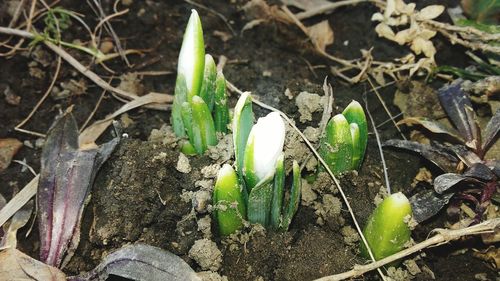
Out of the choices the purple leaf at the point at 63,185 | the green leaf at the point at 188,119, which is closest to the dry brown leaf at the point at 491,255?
the green leaf at the point at 188,119

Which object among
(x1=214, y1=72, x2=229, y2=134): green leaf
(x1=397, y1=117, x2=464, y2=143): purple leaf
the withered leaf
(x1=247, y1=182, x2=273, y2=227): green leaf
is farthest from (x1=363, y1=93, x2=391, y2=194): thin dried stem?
the withered leaf

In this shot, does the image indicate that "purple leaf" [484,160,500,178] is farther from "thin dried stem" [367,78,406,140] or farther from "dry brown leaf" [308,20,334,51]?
"dry brown leaf" [308,20,334,51]

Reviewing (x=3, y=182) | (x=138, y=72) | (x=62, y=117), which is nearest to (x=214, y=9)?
(x=138, y=72)

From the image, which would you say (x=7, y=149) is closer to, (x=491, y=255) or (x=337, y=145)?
(x=337, y=145)

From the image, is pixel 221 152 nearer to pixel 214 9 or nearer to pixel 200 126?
pixel 200 126

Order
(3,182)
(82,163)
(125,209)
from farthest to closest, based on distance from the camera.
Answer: (3,182), (82,163), (125,209)

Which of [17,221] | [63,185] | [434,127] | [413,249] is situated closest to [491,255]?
[413,249]

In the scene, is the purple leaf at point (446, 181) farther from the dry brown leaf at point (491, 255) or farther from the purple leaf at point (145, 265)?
the purple leaf at point (145, 265)
